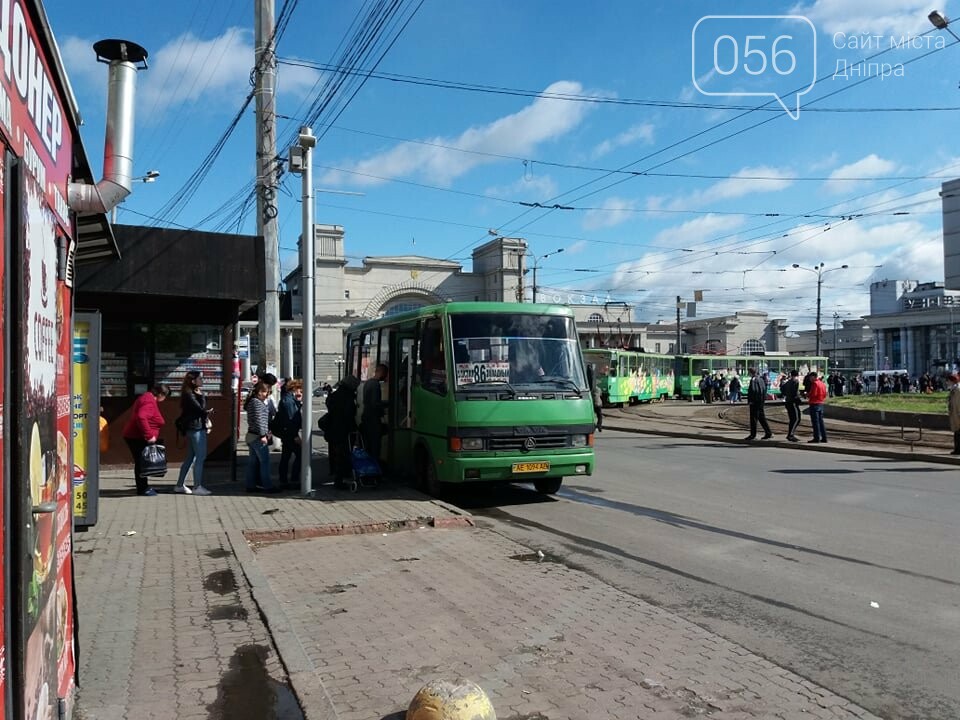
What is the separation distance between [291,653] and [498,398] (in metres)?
5.84

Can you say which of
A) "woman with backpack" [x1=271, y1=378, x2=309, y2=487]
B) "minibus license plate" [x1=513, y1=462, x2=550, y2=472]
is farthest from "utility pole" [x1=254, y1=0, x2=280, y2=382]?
"minibus license plate" [x1=513, y1=462, x2=550, y2=472]

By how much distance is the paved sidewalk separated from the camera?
4.25m

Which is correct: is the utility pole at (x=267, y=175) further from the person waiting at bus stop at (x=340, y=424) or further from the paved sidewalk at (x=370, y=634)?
the paved sidewalk at (x=370, y=634)

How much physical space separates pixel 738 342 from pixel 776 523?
292 ft

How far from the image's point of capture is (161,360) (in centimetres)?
1395

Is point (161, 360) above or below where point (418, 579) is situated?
above

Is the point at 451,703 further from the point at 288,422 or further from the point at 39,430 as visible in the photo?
the point at 288,422

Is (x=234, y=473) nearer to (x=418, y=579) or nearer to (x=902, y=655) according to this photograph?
(x=418, y=579)

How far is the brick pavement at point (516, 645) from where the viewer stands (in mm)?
4215

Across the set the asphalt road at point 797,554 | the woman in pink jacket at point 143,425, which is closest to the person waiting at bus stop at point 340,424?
the asphalt road at point 797,554

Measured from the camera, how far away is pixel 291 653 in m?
4.88

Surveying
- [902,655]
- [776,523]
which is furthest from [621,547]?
[902,655]

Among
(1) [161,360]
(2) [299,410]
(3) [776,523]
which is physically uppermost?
(1) [161,360]

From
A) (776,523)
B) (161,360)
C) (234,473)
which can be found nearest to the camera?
(776,523)
